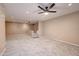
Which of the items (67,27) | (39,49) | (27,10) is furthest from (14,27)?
(67,27)

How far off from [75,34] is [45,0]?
258 cm

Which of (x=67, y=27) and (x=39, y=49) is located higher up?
(x=67, y=27)

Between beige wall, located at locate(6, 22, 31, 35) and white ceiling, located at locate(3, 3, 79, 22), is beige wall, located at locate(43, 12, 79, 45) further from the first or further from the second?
beige wall, located at locate(6, 22, 31, 35)

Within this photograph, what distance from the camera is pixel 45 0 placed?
133 cm

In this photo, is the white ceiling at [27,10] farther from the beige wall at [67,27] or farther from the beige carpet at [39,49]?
the beige carpet at [39,49]

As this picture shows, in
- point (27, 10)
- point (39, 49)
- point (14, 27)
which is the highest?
point (27, 10)

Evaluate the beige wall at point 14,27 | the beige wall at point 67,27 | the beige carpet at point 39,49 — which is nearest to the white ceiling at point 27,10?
the beige wall at point 14,27

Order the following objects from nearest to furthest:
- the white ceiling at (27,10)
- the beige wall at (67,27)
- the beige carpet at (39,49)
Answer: the white ceiling at (27,10), the beige carpet at (39,49), the beige wall at (67,27)

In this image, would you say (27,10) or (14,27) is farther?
(27,10)

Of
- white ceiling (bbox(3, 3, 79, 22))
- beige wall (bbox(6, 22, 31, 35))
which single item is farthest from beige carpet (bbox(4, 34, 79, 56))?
white ceiling (bbox(3, 3, 79, 22))

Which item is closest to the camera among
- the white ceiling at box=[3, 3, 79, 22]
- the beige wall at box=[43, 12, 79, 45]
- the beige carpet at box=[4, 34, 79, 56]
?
the white ceiling at box=[3, 3, 79, 22]

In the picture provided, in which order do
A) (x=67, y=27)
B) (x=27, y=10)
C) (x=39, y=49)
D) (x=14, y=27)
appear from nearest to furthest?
(x=14, y=27) → (x=27, y=10) → (x=39, y=49) → (x=67, y=27)

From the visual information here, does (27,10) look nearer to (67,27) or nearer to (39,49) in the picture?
(39,49)

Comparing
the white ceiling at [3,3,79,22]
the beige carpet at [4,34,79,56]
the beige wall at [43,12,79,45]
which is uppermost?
the white ceiling at [3,3,79,22]
